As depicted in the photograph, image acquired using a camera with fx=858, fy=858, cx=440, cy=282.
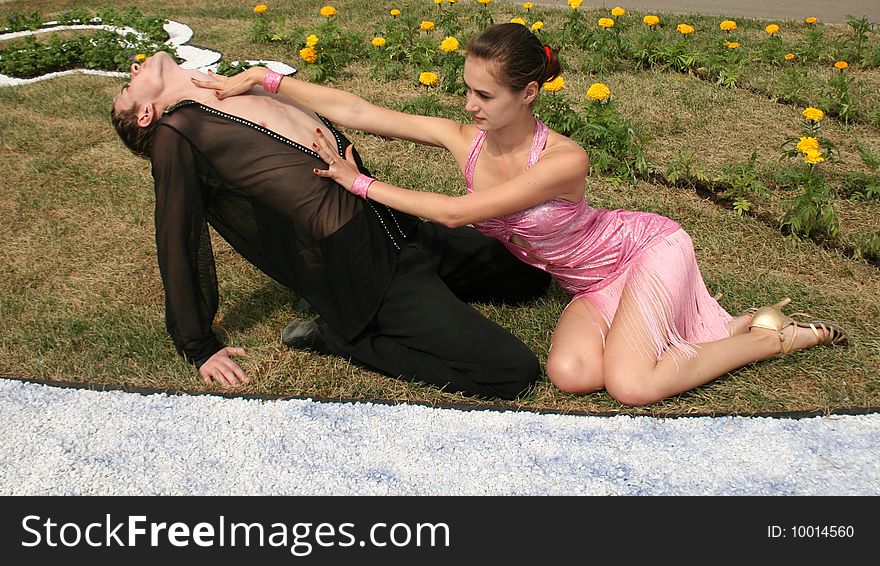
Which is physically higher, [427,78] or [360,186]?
[360,186]

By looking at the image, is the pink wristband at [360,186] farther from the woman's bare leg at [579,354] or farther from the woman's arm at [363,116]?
the woman's bare leg at [579,354]

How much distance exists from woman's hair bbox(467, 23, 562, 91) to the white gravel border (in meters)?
1.25

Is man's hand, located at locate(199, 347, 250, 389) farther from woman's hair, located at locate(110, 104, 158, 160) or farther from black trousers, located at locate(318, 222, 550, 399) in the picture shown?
woman's hair, located at locate(110, 104, 158, 160)

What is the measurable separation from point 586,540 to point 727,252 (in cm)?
226

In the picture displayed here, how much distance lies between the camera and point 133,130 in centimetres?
323

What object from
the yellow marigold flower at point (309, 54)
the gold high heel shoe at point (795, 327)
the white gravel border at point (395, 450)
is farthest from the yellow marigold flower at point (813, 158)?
the yellow marigold flower at point (309, 54)

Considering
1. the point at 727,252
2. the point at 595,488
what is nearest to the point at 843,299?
the point at 727,252

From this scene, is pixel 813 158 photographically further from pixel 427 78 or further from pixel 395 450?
pixel 427 78

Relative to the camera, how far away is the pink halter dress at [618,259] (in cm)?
333

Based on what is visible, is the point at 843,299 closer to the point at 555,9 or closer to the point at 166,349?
the point at 166,349

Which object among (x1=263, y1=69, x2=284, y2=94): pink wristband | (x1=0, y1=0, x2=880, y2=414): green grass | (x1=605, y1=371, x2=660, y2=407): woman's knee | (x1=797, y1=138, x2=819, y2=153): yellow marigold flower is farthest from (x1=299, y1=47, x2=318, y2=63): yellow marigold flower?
(x1=605, y1=371, x2=660, y2=407): woman's knee

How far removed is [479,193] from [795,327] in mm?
1419

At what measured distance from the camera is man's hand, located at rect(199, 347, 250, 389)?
11.1 ft

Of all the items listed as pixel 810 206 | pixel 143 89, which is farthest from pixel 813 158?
pixel 143 89
